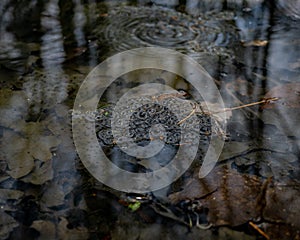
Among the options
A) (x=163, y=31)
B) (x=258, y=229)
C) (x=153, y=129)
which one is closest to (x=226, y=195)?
(x=258, y=229)

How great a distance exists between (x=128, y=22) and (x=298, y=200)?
1705mm

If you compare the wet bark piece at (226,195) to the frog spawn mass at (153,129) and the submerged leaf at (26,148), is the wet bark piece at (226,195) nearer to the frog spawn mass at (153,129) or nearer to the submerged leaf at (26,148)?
the frog spawn mass at (153,129)

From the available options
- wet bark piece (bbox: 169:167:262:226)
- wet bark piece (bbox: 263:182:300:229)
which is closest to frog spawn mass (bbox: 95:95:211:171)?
wet bark piece (bbox: 169:167:262:226)

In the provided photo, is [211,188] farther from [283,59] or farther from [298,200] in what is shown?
[283,59]

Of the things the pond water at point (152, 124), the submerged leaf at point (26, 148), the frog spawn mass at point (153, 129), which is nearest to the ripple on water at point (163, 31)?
the pond water at point (152, 124)

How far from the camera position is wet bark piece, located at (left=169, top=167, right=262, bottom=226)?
1381 millimetres

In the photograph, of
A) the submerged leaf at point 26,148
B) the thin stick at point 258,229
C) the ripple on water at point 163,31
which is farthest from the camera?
the ripple on water at point 163,31

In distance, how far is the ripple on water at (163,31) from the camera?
7.87 feet

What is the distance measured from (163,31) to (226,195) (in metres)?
1.41

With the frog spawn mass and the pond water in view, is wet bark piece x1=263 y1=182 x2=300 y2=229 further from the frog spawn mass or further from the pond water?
the frog spawn mass

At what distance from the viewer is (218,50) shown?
2.34m

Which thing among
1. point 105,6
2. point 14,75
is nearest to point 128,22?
point 105,6

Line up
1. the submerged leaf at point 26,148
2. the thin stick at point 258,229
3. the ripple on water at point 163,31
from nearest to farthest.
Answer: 1. the thin stick at point 258,229
2. the submerged leaf at point 26,148
3. the ripple on water at point 163,31

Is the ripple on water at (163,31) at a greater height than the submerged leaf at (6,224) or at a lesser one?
greater
